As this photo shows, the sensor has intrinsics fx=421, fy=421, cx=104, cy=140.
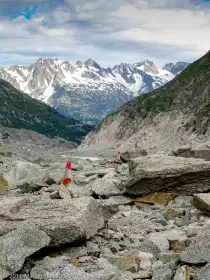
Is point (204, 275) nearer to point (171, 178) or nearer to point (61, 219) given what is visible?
point (61, 219)

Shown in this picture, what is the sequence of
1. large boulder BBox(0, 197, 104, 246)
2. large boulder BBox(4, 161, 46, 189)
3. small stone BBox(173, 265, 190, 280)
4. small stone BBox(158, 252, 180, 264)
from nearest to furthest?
small stone BBox(173, 265, 190, 280) → small stone BBox(158, 252, 180, 264) → large boulder BBox(0, 197, 104, 246) → large boulder BBox(4, 161, 46, 189)

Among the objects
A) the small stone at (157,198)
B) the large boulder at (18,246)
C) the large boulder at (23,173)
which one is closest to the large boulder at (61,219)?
the large boulder at (18,246)

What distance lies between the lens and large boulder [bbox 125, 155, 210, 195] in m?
19.7

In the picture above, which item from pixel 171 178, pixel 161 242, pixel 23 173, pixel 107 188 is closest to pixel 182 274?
pixel 161 242

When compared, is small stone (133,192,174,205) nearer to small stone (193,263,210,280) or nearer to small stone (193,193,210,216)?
small stone (193,193,210,216)

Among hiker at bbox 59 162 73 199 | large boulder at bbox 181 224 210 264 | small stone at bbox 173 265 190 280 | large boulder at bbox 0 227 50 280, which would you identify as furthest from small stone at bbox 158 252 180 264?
hiker at bbox 59 162 73 199

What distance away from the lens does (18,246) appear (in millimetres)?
10398

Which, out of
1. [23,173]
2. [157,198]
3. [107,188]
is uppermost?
[107,188]

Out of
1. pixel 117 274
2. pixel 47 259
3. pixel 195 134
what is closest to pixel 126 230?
pixel 47 259

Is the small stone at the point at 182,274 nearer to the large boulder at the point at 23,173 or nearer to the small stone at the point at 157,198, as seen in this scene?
the small stone at the point at 157,198

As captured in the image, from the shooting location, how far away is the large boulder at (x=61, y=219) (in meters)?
11.9

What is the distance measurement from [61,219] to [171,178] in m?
8.88

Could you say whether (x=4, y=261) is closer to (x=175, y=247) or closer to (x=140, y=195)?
(x=175, y=247)

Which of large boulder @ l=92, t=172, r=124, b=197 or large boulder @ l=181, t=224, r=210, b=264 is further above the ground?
large boulder @ l=181, t=224, r=210, b=264
